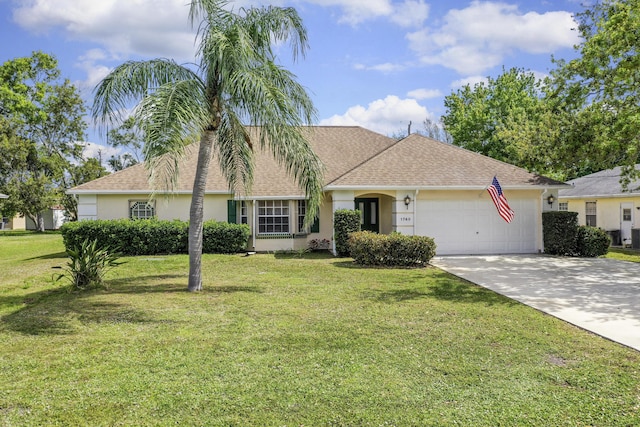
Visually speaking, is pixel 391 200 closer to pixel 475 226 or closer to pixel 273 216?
pixel 475 226

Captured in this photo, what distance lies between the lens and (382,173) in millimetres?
16719

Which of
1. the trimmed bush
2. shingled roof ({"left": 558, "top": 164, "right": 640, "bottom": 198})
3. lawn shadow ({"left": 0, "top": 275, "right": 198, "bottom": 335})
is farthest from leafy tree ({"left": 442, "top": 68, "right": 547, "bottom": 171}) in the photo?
lawn shadow ({"left": 0, "top": 275, "right": 198, "bottom": 335})

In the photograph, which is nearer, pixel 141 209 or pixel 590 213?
pixel 141 209

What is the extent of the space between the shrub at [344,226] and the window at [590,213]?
15.9 meters

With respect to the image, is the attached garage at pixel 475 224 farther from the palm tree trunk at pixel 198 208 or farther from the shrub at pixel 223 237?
the palm tree trunk at pixel 198 208

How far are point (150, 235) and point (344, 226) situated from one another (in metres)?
7.11

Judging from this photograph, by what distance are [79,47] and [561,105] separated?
17614mm

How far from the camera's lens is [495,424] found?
12.6 ft

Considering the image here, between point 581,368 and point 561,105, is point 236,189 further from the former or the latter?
point 561,105

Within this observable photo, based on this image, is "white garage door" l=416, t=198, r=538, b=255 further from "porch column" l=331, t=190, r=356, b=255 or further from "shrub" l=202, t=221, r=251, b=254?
"shrub" l=202, t=221, r=251, b=254

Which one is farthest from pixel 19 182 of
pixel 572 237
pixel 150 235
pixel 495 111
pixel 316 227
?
pixel 572 237

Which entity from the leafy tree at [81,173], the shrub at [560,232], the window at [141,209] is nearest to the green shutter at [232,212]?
the window at [141,209]

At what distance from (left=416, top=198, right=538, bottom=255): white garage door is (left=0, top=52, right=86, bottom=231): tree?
110 feet

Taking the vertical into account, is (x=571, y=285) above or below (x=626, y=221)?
below
